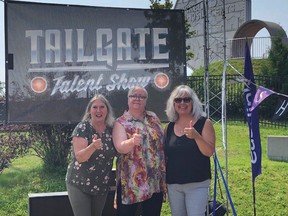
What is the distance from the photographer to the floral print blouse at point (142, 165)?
10.9 ft

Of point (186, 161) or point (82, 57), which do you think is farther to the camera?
point (82, 57)

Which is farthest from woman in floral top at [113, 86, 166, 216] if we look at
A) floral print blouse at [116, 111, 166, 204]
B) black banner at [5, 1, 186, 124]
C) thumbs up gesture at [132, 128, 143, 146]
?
black banner at [5, 1, 186, 124]

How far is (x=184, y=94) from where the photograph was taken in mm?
3396

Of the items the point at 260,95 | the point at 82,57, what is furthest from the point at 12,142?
the point at 260,95

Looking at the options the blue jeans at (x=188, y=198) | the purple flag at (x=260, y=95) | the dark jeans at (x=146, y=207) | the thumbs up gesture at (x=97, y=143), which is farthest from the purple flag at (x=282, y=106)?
the thumbs up gesture at (x=97, y=143)

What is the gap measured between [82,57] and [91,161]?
2.37 m

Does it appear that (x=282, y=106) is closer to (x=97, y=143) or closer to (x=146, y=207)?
(x=146, y=207)

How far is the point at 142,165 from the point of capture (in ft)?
10.9

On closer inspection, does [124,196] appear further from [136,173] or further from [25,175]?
[25,175]

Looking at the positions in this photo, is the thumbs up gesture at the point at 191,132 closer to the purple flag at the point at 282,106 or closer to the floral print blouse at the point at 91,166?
the floral print blouse at the point at 91,166

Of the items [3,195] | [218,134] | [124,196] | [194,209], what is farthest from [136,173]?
[218,134]

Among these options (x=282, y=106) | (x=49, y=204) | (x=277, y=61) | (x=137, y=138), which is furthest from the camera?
(x=277, y=61)

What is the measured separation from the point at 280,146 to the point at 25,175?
528 centimetres

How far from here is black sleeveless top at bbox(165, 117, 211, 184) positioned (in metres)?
3.28
